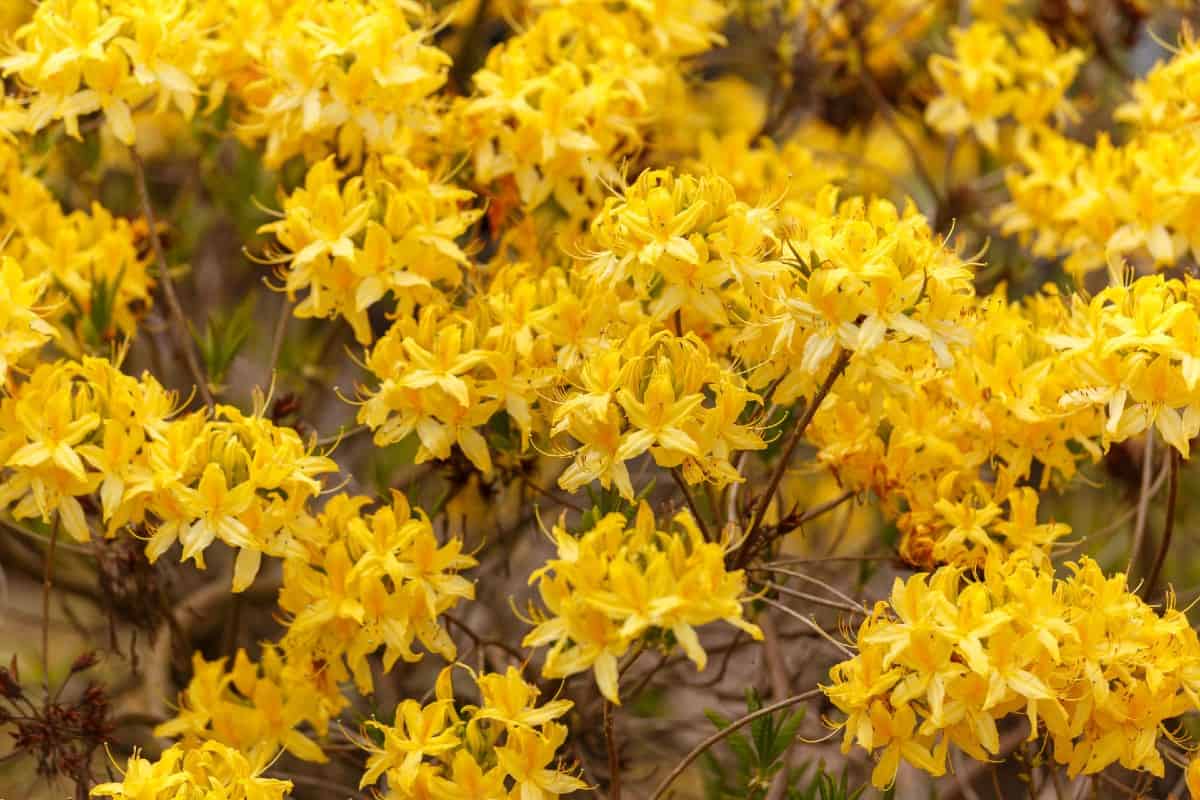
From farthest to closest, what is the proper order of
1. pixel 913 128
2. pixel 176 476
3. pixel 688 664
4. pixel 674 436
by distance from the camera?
pixel 913 128 → pixel 688 664 → pixel 176 476 → pixel 674 436

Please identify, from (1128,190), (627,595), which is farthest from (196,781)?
(1128,190)

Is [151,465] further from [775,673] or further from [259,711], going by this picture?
[775,673]

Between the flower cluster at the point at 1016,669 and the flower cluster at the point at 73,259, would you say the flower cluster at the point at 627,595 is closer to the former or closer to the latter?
the flower cluster at the point at 1016,669

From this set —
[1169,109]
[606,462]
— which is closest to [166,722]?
[606,462]

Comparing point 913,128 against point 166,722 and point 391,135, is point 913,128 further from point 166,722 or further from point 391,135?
point 166,722

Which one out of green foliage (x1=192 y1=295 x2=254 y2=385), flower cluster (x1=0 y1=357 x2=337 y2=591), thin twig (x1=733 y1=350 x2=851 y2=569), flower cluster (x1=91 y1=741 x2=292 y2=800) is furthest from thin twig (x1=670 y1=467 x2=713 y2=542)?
green foliage (x1=192 y1=295 x2=254 y2=385)

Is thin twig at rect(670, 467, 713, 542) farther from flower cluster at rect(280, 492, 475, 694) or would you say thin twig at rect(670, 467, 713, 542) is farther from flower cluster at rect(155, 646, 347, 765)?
flower cluster at rect(155, 646, 347, 765)

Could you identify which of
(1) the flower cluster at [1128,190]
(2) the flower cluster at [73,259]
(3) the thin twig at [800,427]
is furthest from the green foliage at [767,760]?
(2) the flower cluster at [73,259]
